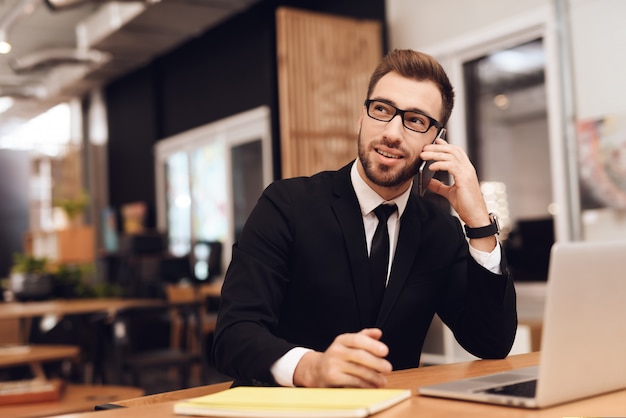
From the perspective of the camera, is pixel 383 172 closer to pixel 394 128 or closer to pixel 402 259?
pixel 394 128

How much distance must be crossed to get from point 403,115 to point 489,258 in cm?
44

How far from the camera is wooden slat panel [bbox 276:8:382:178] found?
6320 mm

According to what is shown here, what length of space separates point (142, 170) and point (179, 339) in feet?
12.4

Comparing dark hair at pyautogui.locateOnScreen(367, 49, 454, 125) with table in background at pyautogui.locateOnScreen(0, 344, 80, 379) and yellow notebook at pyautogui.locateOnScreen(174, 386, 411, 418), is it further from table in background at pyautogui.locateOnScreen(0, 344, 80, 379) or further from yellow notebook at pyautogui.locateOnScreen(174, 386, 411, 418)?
table in background at pyautogui.locateOnScreen(0, 344, 80, 379)

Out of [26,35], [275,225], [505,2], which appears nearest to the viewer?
[275,225]

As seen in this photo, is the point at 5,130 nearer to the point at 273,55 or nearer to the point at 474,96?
the point at 273,55

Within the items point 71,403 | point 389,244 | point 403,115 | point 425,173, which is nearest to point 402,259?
point 389,244

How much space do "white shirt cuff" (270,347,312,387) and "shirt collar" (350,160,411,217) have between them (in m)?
0.61

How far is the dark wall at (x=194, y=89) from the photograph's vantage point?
812 cm

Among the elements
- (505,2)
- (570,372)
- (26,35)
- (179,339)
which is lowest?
(179,339)

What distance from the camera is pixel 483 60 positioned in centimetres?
639

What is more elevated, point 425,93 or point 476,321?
point 425,93

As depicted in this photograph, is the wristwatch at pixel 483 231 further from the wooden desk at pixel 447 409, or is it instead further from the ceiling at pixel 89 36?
the ceiling at pixel 89 36

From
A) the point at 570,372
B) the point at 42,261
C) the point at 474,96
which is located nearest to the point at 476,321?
the point at 570,372
